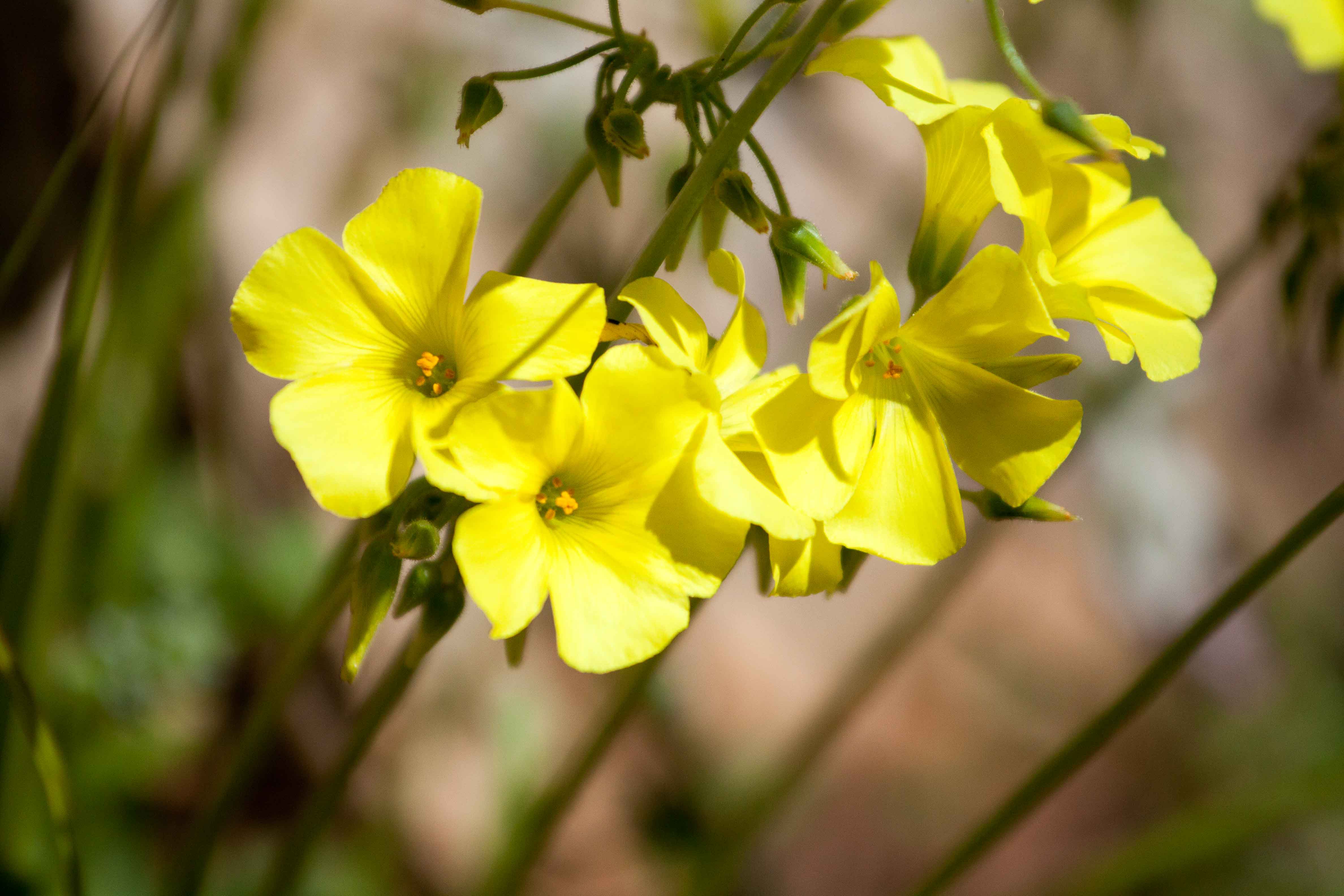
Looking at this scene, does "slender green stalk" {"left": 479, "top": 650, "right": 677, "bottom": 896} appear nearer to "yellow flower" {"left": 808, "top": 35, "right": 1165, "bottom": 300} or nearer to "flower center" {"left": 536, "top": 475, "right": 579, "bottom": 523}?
"flower center" {"left": 536, "top": 475, "right": 579, "bottom": 523}

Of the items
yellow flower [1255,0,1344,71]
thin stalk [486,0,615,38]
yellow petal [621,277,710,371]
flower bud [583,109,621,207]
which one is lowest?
yellow petal [621,277,710,371]

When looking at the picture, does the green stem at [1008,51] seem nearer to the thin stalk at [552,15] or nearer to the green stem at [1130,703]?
the thin stalk at [552,15]

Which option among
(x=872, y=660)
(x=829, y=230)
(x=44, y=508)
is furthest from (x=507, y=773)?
(x=829, y=230)

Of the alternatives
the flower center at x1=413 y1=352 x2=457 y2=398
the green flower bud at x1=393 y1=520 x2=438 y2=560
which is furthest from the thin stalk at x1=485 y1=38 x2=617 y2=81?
the green flower bud at x1=393 y1=520 x2=438 y2=560

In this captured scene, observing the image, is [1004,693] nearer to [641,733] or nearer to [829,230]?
[641,733]

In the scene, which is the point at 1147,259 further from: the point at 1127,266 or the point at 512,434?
the point at 512,434

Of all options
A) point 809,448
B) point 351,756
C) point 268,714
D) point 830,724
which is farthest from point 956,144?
point 830,724
